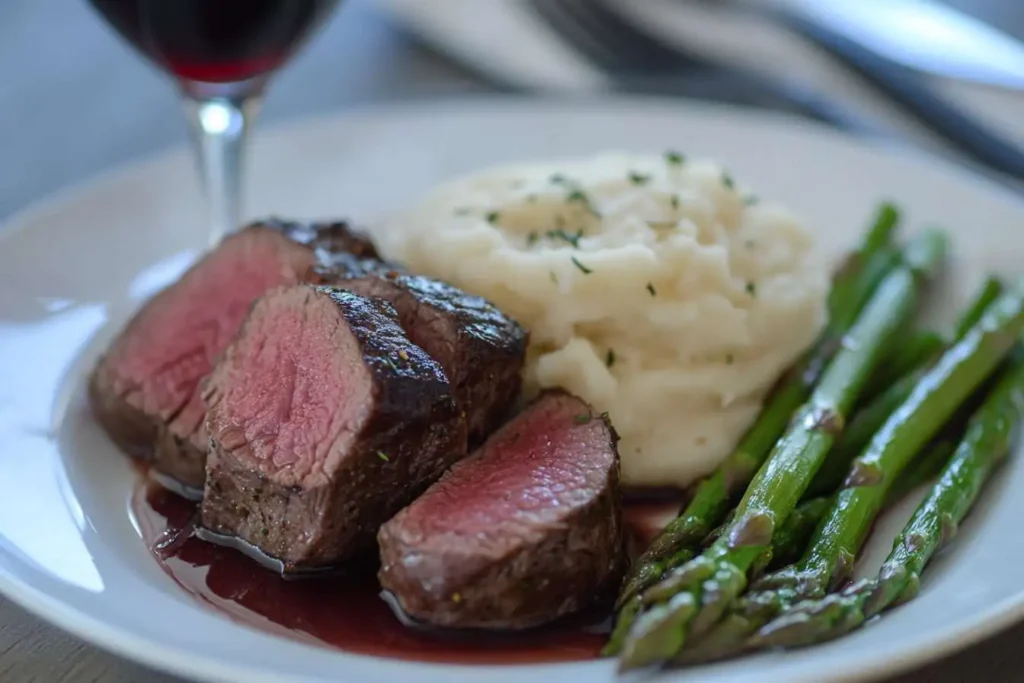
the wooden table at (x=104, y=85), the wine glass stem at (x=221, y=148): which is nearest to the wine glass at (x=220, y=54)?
the wine glass stem at (x=221, y=148)

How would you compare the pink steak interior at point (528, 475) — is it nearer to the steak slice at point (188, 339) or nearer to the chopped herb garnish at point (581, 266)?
the chopped herb garnish at point (581, 266)

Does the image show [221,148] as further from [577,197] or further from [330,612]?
[330,612]

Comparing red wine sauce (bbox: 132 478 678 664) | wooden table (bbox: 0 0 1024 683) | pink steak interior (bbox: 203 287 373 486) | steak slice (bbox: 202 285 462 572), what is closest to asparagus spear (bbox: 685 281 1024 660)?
red wine sauce (bbox: 132 478 678 664)

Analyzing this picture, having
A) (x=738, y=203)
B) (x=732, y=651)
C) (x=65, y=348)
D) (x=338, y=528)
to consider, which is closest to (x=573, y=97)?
(x=738, y=203)

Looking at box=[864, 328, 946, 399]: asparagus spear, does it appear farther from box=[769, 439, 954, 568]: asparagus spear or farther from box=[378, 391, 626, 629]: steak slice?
box=[378, 391, 626, 629]: steak slice

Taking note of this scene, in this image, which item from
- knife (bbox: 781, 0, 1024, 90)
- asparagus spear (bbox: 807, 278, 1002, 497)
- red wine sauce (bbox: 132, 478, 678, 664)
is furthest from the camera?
knife (bbox: 781, 0, 1024, 90)

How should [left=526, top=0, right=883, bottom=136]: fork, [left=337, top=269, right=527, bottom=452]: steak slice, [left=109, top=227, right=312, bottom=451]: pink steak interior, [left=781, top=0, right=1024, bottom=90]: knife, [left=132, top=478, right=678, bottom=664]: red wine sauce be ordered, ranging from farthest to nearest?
[left=526, top=0, right=883, bottom=136]: fork < [left=781, top=0, right=1024, bottom=90]: knife < [left=109, top=227, right=312, bottom=451]: pink steak interior < [left=337, top=269, right=527, bottom=452]: steak slice < [left=132, top=478, right=678, bottom=664]: red wine sauce

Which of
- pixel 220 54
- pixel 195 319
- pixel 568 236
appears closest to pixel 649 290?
pixel 568 236
